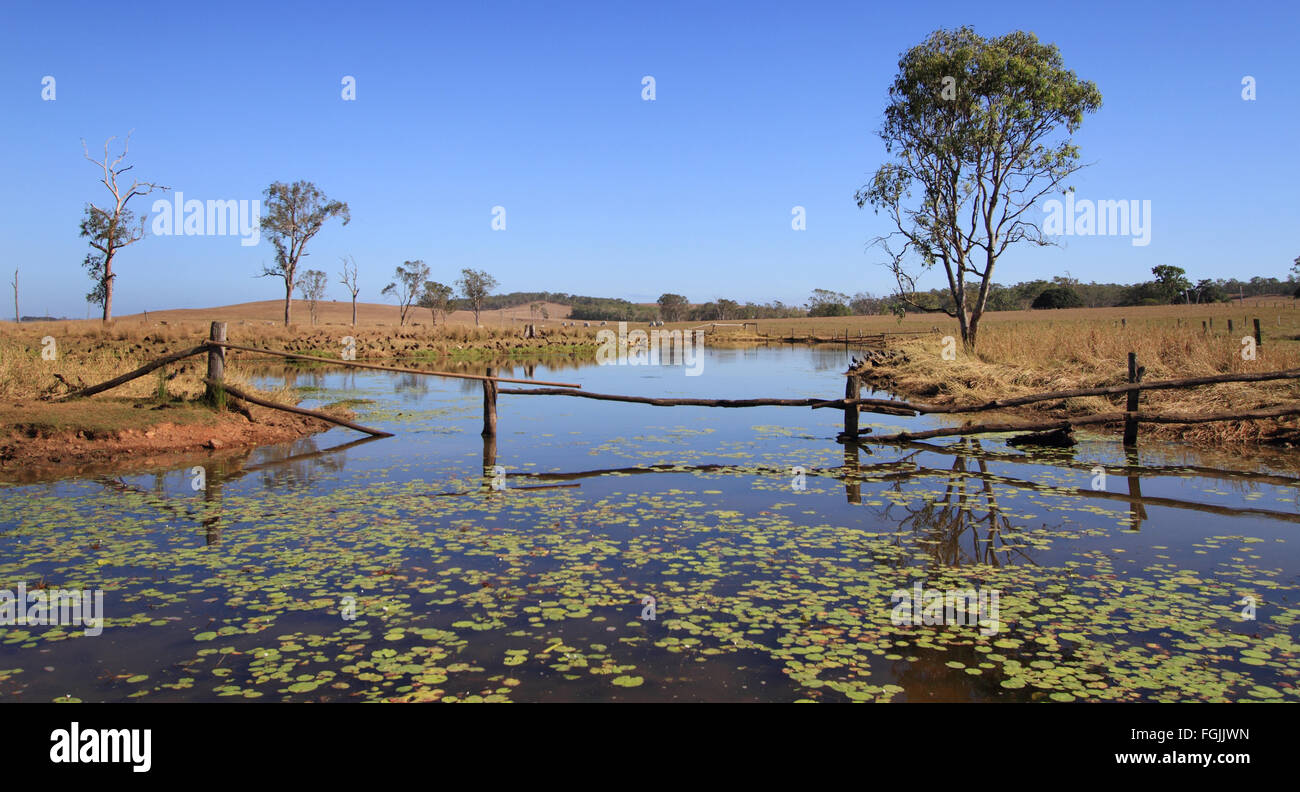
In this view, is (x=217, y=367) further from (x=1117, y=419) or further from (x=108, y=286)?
(x=108, y=286)

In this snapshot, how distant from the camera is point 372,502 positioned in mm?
9172

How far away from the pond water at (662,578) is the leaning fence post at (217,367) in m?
1.97

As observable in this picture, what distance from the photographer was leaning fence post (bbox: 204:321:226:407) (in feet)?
43.6

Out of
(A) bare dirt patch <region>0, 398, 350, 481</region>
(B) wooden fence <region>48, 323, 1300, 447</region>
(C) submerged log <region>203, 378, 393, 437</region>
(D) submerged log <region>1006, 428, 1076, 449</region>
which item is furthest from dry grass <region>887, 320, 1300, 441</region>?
(A) bare dirt patch <region>0, 398, 350, 481</region>

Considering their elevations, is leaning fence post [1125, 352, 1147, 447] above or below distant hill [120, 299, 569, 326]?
below

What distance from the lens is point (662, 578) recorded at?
6.41 m

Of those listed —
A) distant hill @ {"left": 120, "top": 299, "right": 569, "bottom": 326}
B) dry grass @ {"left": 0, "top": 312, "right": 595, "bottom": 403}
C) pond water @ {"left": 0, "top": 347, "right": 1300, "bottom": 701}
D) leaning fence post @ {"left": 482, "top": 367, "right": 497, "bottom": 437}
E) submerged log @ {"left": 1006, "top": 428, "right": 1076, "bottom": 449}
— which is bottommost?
pond water @ {"left": 0, "top": 347, "right": 1300, "bottom": 701}

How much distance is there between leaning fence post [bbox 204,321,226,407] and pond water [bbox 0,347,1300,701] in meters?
1.97

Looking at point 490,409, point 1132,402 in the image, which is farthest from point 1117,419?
point 490,409

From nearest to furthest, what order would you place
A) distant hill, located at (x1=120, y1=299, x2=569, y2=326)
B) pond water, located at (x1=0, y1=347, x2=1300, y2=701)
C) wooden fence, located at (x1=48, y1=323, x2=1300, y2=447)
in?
pond water, located at (x1=0, y1=347, x2=1300, y2=701) → wooden fence, located at (x1=48, y1=323, x2=1300, y2=447) → distant hill, located at (x1=120, y1=299, x2=569, y2=326)

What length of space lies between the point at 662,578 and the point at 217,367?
10732 millimetres

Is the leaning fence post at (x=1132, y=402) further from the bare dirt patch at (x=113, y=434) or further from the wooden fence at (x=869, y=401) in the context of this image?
the bare dirt patch at (x=113, y=434)

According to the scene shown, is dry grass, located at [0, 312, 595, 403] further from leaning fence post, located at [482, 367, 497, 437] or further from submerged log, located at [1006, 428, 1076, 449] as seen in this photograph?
submerged log, located at [1006, 428, 1076, 449]
